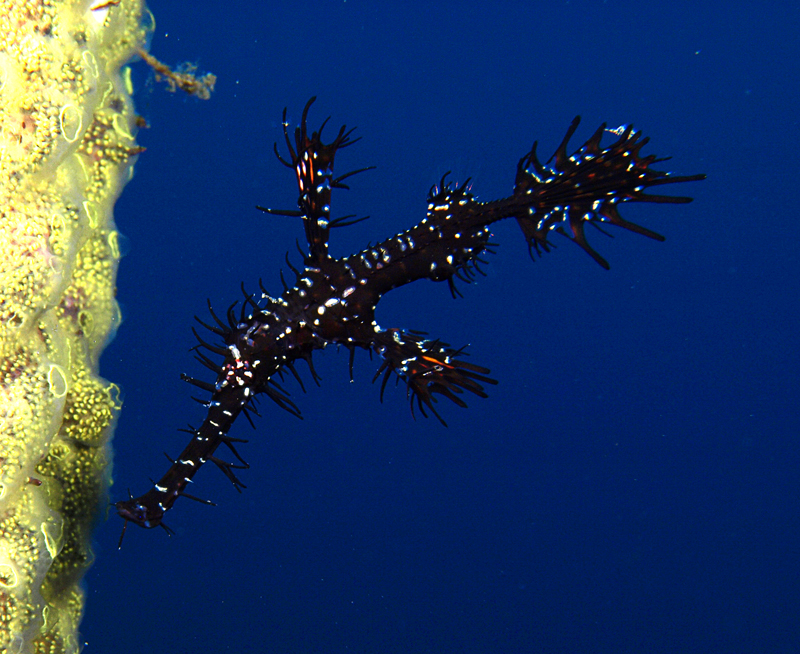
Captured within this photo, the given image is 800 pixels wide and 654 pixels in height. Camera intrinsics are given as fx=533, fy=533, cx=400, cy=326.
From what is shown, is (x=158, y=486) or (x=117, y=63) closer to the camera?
(x=158, y=486)

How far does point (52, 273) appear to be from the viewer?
9.37 ft

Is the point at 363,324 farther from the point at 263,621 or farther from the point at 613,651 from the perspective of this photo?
the point at 613,651

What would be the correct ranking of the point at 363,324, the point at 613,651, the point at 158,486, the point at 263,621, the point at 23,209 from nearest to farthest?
the point at 23,209, the point at 158,486, the point at 363,324, the point at 263,621, the point at 613,651

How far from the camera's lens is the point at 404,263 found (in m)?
3.52

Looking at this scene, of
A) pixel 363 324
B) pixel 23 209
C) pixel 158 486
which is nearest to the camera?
pixel 23 209

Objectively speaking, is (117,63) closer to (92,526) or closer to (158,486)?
(158,486)

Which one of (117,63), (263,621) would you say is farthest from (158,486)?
(263,621)

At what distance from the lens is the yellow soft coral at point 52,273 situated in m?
2.75

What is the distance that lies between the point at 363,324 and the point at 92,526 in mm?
2332

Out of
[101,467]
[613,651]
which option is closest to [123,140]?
[101,467]

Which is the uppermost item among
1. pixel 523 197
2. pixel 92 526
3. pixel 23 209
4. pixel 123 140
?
pixel 523 197

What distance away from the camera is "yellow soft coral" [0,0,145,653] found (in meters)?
2.75

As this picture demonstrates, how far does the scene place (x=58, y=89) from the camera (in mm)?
2848

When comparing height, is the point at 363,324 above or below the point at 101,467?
above
